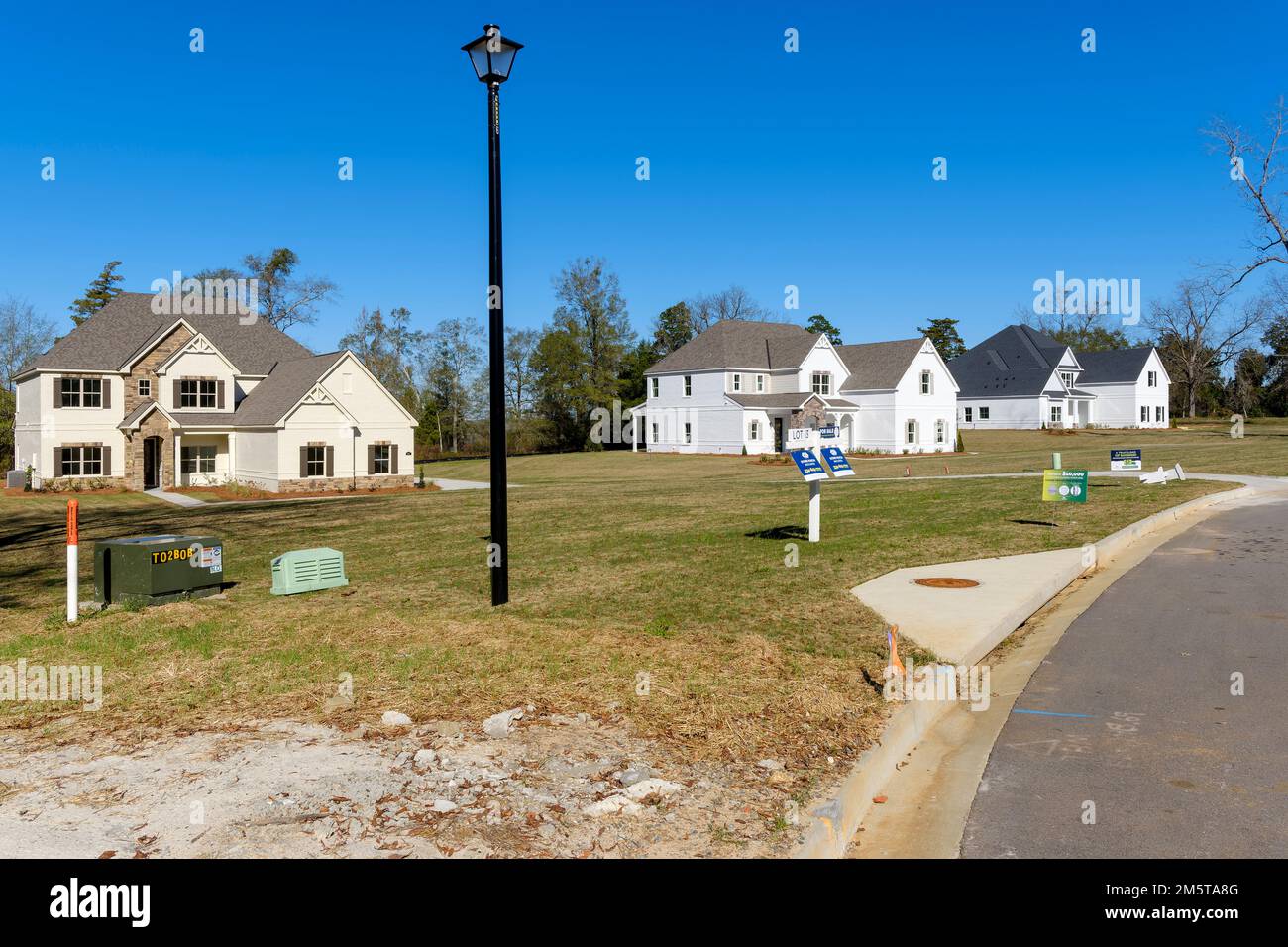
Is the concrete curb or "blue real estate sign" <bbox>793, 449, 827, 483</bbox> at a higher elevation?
"blue real estate sign" <bbox>793, 449, 827, 483</bbox>

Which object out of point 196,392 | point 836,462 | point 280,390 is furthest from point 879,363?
point 836,462

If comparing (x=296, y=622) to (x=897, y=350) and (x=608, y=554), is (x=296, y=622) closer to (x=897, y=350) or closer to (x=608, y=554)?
(x=608, y=554)

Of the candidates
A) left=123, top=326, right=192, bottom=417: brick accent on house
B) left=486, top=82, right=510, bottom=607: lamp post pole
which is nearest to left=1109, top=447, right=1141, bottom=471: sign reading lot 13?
left=486, top=82, right=510, bottom=607: lamp post pole

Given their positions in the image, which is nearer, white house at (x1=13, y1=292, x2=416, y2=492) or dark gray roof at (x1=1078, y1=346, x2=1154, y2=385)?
white house at (x1=13, y1=292, x2=416, y2=492)

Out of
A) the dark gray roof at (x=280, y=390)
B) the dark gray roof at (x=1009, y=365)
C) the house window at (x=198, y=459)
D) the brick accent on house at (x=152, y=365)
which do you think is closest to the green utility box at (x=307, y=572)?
the dark gray roof at (x=280, y=390)

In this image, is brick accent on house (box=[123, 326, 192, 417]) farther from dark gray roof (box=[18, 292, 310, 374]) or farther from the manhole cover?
the manhole cover

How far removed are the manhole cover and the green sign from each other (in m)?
8.51

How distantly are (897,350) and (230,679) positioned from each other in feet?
189

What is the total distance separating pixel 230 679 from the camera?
8.37m

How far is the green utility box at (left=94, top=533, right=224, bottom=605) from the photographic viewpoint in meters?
11.5

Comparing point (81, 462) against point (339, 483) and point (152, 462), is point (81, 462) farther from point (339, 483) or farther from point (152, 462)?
point (339, 483)

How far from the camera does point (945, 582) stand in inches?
517

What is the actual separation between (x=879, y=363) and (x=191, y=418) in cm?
4172

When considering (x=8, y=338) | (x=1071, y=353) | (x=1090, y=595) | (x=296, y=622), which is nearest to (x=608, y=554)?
(x=296, y=622)
